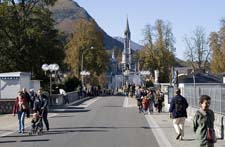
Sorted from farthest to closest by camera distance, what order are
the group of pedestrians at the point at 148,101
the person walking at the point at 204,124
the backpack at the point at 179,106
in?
the group of pedestrians at the point at 148,101, the backpack at the point at 179,106, the person walking at the point at 204,124

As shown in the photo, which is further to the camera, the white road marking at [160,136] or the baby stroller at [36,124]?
the baby stroller at [36,124]

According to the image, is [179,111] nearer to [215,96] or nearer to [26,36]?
[215,96]

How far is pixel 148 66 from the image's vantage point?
97.9 m

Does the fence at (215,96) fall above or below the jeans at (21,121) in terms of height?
above

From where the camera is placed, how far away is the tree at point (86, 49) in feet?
316

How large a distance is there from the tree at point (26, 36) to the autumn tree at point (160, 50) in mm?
31688

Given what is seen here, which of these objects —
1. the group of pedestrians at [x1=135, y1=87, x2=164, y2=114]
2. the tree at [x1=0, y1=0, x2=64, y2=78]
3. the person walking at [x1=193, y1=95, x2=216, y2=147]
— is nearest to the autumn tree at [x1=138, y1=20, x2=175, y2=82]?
the tree at [x1=0, y1=0, x2=64, y2=78]

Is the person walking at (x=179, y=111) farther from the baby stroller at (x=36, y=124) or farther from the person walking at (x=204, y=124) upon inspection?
the person walking at (x=204, y=124)

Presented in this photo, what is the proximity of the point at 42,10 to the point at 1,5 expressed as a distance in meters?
4.80

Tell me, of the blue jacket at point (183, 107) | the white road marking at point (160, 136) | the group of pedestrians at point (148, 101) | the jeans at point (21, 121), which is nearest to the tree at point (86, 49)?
the group of pedestrians at point (148, 101)

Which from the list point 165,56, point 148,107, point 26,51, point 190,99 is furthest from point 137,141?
point 165,56

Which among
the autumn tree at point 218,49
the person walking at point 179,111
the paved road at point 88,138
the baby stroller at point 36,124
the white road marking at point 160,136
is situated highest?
the autumn tree at point 218,49

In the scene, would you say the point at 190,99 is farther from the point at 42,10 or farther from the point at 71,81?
the point at 71,81

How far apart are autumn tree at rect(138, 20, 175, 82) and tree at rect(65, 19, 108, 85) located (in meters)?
7.34
